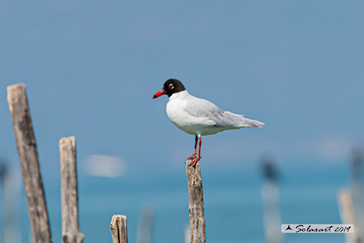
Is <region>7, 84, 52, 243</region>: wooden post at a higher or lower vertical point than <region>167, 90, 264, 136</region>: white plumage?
lower

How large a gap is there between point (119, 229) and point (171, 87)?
11.2 ft

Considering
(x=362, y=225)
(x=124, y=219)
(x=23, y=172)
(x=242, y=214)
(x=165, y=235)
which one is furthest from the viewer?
(x=242, y=214)

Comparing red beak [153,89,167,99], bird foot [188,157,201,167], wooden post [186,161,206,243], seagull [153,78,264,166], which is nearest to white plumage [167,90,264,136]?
seagull [153,78,264,166]

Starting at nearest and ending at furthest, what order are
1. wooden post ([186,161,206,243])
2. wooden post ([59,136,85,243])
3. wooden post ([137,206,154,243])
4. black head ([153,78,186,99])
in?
1. wooden post ([59,136,85,243])
2. wooden post ([186,161,206,243])
3. black head ([153,78,186,99])
4. wooden post ([137,206,154,243])

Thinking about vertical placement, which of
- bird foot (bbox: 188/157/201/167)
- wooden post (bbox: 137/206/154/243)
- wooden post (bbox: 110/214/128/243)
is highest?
wooden post (bbox: 137/206/154/243)

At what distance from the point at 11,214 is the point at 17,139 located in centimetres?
2424

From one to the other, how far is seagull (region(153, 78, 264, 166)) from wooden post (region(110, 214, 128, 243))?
176cm

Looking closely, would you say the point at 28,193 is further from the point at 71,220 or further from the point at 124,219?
the point at 124,219

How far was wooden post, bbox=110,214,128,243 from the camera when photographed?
8797 mm

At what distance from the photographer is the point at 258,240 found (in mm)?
64062

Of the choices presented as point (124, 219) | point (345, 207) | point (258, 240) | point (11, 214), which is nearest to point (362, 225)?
point (345, 207)

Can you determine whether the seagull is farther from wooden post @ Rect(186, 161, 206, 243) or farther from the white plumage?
wooden post @ Rect(186, 161, 206, 243)

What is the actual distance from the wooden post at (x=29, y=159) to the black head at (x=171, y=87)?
428cm

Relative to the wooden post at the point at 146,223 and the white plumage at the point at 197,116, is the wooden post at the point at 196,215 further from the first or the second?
the wooden post at the point at 146,223
